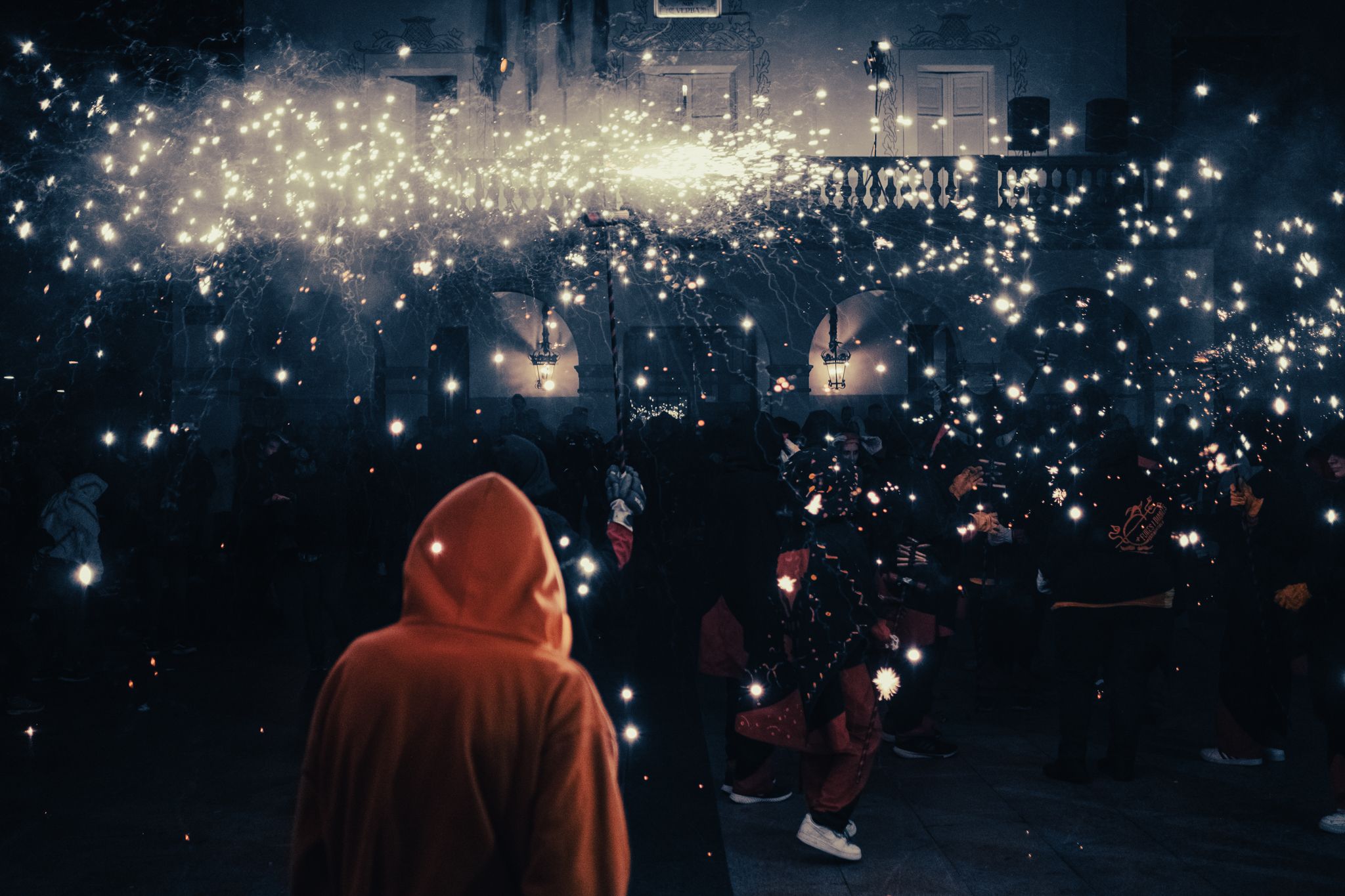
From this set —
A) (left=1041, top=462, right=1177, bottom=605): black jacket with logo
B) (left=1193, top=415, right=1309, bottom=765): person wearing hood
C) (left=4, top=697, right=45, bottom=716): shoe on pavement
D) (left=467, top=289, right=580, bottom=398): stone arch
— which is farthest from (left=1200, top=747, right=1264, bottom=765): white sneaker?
(left=467, top=289, right=580, bottom=398): stone arch

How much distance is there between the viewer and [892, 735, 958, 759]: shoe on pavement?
5.52 metres

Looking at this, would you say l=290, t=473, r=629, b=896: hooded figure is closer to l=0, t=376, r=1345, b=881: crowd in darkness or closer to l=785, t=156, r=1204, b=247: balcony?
l=0, t=376, r=1345, b=881: crowd in darkness

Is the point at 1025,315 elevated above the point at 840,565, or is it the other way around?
the point at 1025,315

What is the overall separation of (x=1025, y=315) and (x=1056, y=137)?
278 cm

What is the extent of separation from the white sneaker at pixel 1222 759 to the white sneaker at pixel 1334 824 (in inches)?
35.2

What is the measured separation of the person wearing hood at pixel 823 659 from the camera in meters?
4.16

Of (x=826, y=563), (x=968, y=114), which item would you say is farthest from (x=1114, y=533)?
(x=968, y=114)

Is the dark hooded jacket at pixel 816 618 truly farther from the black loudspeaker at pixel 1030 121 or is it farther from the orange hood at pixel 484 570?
the black loudspeaker at pixel 1030 121

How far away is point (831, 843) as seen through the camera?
13.5ft

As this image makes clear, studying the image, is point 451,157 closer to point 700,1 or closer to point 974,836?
point 700,1

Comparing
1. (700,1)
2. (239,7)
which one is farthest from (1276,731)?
(239,7)

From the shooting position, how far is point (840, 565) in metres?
4.29

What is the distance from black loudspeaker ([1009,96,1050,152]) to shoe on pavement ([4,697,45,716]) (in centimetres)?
1507

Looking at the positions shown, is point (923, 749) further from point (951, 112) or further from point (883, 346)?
point (951, 112)
